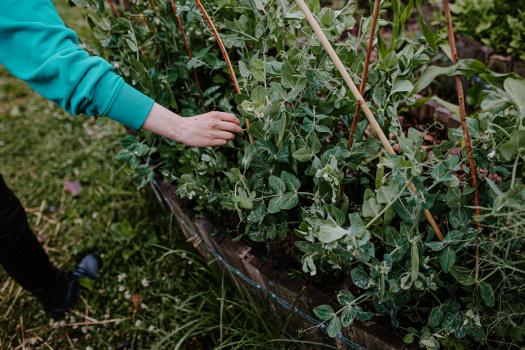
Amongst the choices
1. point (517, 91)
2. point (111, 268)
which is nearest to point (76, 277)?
point (111, 268)

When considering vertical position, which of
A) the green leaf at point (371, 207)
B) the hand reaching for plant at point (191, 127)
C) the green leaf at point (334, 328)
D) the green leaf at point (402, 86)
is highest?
the hand reaching for plant at point (191, 127)

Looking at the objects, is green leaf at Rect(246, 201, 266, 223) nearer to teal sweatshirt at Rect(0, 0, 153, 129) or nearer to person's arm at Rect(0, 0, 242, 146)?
person's arm at Rect(0, 0, 242, 146)

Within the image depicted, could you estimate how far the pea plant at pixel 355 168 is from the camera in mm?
1076

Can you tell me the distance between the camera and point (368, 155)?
1364mm

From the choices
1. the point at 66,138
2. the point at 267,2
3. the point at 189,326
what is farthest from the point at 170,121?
the point at 66,138

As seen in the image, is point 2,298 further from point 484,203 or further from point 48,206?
point 484,203

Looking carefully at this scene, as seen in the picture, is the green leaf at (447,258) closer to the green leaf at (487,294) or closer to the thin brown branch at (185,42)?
the green leaf at (487,294)

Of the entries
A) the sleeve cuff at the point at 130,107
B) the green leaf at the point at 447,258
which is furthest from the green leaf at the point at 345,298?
the sleeve cuff at the point at 130,107

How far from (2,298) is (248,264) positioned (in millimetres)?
1376

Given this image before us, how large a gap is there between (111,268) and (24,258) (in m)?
0.48

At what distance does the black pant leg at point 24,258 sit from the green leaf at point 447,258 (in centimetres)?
146

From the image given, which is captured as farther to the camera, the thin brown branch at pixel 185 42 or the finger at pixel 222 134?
the thin brown branch at pixel 185 42

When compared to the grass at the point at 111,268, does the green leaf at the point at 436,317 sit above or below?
above

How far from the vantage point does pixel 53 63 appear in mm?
1112
